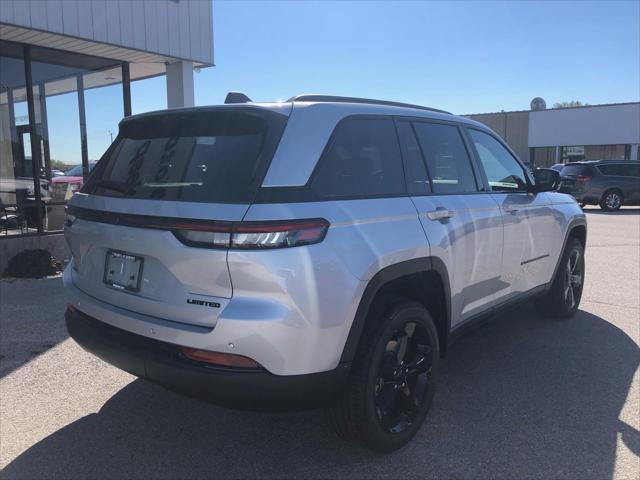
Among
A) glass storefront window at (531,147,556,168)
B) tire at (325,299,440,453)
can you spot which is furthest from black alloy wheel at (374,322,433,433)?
glass storefront window at (531,147,556,168)

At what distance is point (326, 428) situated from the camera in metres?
3.20

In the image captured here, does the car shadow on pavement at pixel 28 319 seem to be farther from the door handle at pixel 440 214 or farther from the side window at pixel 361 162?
the door handle at pixel 440 214

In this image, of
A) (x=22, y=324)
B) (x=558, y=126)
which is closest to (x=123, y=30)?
(x=22, y=324)

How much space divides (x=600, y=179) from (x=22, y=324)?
17954 mm

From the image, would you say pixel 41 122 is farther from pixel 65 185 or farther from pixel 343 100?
pixel 343 100

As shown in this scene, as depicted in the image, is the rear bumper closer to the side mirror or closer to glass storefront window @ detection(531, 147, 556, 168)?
the side mirror

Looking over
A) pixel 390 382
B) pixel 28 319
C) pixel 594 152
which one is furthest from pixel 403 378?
pixel 594 152

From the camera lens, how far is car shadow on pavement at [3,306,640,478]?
2.76m

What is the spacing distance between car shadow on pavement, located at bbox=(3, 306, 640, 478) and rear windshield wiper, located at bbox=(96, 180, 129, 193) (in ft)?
4.70

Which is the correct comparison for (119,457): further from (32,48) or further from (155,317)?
(32,48)

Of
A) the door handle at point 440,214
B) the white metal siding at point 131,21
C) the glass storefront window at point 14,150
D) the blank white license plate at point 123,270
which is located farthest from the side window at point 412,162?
the glass storefront window at point 14,150

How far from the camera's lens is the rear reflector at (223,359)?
7.62 ft

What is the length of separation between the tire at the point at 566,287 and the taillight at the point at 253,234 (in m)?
3.38

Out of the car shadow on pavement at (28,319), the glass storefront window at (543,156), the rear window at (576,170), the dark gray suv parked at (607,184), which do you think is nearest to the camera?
the car shadow on pavement at (28,319)
